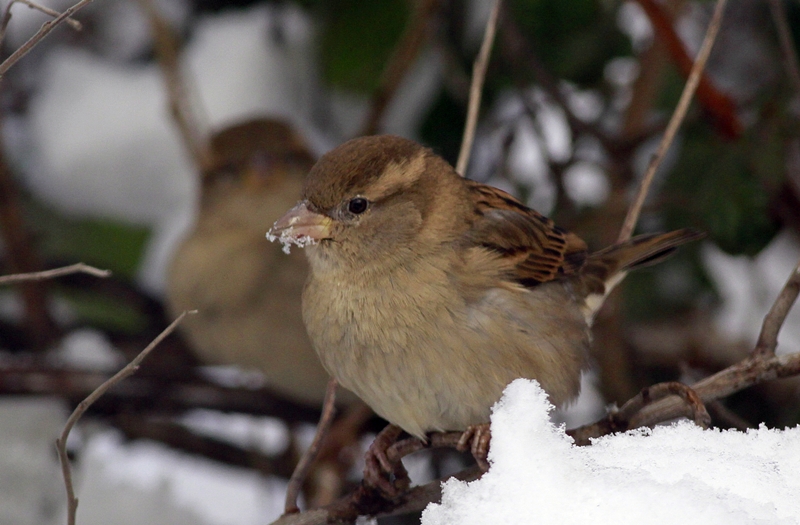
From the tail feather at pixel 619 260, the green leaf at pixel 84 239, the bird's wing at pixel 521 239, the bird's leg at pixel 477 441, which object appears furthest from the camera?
the green leaf at pixel 84 239

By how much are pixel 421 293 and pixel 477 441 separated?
1.11 ft

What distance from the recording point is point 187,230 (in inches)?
149

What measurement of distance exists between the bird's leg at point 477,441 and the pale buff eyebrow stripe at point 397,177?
21.9 inches

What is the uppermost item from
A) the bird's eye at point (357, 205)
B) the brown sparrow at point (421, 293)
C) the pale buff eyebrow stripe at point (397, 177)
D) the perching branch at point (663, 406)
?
the pale buff eyebrow stripe at point (397, 177)

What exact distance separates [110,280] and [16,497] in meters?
0.92

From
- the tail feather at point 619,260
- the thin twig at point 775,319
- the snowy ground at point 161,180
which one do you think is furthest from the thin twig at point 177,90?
the thin twig at point 775,319

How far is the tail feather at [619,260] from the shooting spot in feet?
8.21

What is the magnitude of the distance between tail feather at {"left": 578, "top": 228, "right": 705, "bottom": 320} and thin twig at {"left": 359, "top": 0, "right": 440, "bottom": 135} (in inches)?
37.3

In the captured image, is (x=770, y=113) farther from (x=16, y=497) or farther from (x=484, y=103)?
(x=16, y=497)

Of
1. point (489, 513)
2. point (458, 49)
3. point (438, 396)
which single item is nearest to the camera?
point (489, 513)

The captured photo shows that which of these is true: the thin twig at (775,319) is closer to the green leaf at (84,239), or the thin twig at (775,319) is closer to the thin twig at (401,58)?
the thin twig at (401,58)

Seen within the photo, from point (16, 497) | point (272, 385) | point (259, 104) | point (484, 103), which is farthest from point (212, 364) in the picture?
point (484, 103)

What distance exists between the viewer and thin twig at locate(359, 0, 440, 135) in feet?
9.77

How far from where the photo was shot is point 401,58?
10.1ft
